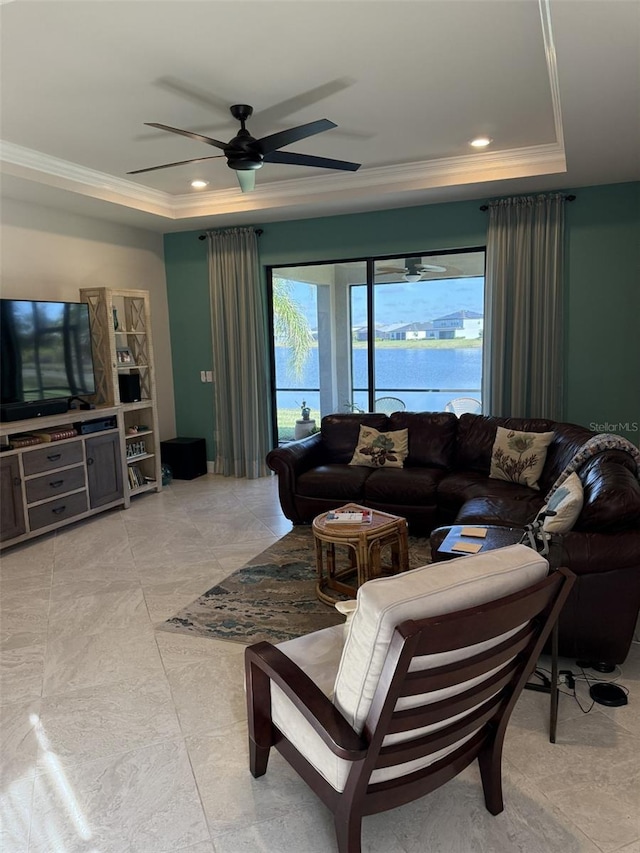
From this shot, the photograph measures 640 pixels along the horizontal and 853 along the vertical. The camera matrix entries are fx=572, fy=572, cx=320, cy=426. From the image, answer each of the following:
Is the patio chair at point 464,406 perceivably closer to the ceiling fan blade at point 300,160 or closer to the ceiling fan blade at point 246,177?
the ceiling fan blade at point 300,160

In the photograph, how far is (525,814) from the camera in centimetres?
185

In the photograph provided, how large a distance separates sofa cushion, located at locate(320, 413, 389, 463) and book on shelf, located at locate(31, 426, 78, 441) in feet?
7.08

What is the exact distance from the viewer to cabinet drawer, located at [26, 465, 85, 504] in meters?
4.41

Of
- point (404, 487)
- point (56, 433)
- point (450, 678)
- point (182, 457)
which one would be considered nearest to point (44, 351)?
point (56, 433)

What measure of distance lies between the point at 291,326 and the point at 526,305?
8.39 ft

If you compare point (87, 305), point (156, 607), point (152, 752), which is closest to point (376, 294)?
point (87, 305)

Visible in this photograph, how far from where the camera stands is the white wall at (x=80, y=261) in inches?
189

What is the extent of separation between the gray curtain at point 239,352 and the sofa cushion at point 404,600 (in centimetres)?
498

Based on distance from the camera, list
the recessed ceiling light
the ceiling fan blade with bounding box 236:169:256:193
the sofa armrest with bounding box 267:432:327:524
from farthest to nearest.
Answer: the sofa armrest with bounding box 267:432:327:524
the recessed ceiling light
the ceiling fan blade with bounding box 236:169:256:193

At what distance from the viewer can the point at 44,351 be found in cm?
470

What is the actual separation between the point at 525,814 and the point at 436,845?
1.06ft

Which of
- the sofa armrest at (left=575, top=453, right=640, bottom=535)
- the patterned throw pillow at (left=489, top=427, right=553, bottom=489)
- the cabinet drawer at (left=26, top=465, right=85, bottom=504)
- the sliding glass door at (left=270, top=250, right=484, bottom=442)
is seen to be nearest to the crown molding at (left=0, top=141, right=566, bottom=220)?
the sliding glass door at (left=270, top=250, right=484, bottom=442)

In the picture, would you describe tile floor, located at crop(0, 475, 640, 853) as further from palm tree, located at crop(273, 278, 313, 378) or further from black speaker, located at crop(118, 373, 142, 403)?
palm tree, located at crop(273, 278, 313, 378)

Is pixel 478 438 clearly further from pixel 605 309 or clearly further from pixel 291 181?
pixel 291 181
